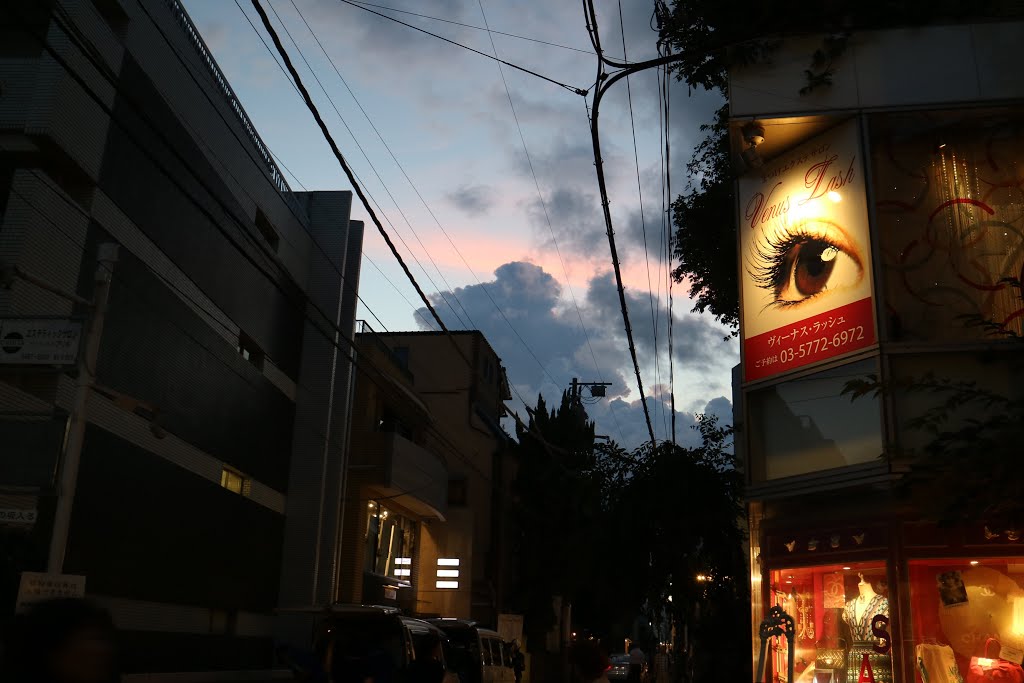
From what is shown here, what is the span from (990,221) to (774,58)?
3.96m

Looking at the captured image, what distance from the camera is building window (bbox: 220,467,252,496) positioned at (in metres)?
23.1

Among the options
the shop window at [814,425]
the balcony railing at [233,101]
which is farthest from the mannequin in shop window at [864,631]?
the balcony railing at [233,101]

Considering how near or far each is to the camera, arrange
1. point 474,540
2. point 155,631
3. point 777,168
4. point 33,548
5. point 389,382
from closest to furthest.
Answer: point 33,548 < point 777,168 < point 155,631 < point 389,382 < point 474,540

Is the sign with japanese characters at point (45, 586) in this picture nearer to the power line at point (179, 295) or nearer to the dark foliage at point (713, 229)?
the power line at point (179, 295)

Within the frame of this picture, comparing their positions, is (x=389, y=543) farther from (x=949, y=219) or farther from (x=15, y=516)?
(x=949, y=219)

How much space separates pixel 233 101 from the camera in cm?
2453

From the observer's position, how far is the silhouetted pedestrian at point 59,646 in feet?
9.23

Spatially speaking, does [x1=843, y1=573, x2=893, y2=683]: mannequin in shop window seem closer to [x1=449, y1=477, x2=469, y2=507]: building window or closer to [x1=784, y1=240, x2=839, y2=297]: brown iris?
[x1=784, y1=240, x2=839, y2=297]: brown iris

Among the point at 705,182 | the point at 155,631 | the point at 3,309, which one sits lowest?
the point at 155,631

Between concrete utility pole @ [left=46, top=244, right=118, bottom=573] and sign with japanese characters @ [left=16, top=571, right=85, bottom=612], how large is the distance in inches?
41.9

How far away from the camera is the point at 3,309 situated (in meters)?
14.8

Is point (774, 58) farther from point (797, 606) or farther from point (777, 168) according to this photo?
point (797, 606)

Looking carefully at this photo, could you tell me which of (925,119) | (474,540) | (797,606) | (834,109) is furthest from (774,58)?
(474,540)

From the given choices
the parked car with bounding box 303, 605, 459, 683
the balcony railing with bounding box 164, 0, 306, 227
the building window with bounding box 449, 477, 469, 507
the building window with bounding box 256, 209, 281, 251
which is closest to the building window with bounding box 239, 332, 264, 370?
the building window with bounding box 256, 209, 281, 251
